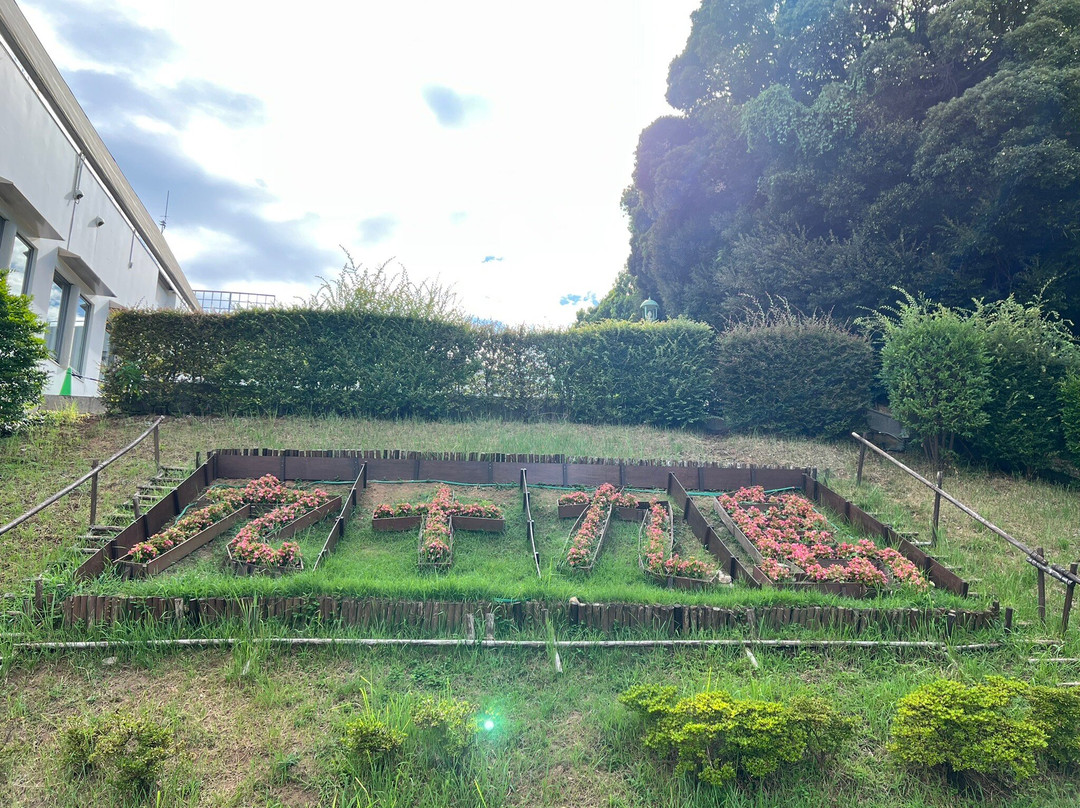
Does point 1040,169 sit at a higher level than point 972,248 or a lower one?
higher

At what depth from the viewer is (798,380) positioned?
988cm

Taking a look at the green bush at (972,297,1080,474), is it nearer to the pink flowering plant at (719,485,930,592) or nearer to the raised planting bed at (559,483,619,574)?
the pink flowering plant at (719,485,930,592)

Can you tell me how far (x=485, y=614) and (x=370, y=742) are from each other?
1.27 metres

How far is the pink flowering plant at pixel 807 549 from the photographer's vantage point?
514 cm

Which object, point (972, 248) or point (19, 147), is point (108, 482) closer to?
point (19, 147)

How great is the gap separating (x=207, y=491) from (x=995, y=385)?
9.94 metres

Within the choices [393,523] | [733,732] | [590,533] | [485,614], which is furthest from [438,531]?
[733,732]

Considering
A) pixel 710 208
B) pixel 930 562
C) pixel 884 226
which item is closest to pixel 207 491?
pixel 930 562

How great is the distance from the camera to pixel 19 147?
35.3 feet

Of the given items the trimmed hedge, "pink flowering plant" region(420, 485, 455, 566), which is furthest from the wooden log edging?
the trimmed hedge

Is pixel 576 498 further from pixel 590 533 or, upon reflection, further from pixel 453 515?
pixel 453 515

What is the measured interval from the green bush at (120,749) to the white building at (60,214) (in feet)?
23.4

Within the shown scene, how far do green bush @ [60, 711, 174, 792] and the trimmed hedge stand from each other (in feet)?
22.3

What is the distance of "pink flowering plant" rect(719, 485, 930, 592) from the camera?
514 centimetres
